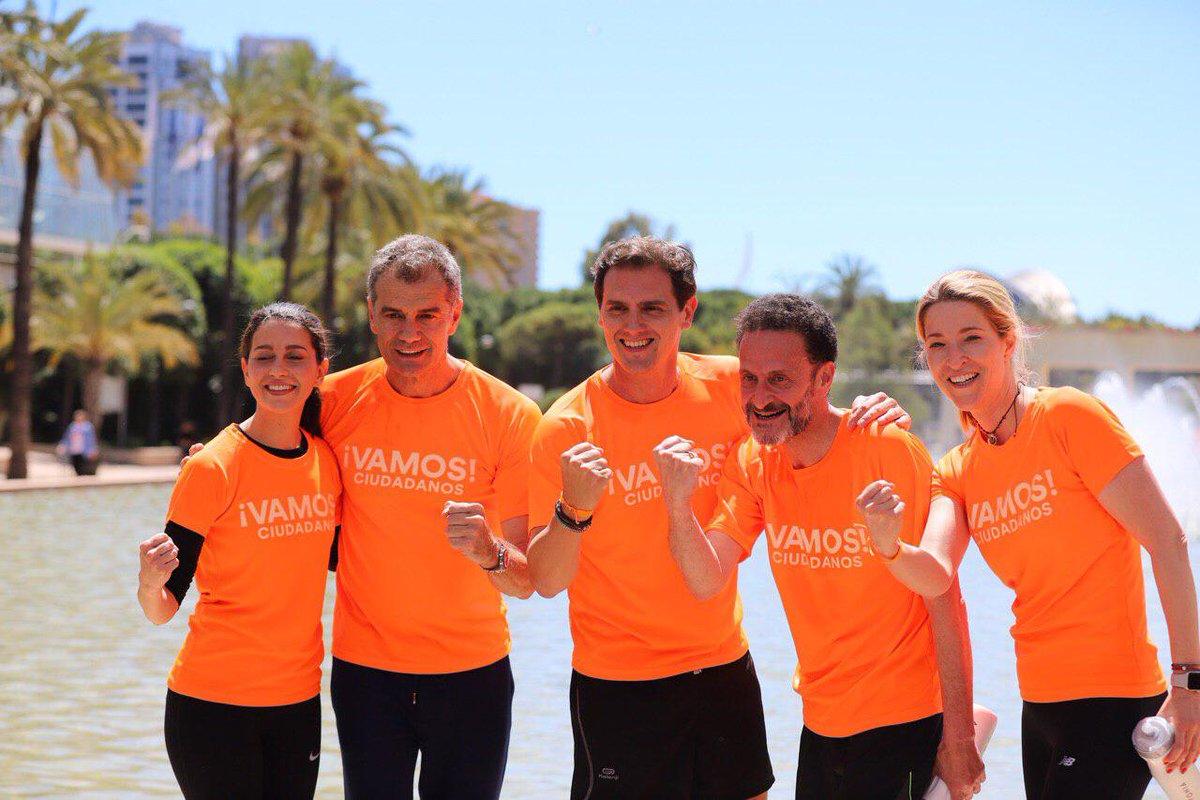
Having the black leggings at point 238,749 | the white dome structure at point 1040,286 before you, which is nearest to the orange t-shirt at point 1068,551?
the black leggings at point 238,749

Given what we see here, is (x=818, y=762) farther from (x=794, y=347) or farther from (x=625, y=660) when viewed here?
(x=794, y=347)

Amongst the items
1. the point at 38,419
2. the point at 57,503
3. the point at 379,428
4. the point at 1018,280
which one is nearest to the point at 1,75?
the point at 57,503

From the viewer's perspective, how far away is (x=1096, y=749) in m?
3.55

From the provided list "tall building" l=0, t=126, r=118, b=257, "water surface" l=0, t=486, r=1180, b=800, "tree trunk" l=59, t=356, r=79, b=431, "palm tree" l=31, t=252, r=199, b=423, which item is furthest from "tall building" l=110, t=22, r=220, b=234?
"water surface" l=0, t=486, r=1180, b=800

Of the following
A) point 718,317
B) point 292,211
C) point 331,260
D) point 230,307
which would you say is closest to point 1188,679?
point 292,211

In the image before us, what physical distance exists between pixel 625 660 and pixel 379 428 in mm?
1105

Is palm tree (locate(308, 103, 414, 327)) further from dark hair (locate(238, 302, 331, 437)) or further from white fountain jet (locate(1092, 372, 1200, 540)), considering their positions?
dark hair (locate(238, 302, 331, 437))

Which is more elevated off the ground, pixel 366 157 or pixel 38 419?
pixel 366 157

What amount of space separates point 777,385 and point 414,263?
4.28ft

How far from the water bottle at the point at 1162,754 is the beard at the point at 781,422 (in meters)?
1.20

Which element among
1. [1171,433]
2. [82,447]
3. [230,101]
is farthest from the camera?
[230,101]

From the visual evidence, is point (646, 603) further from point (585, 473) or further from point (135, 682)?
point (135, 682)

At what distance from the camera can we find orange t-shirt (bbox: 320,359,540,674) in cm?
423

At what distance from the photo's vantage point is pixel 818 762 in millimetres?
3732
